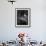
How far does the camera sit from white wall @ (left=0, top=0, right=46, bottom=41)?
18.1 ft

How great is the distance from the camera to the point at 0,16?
18.3ft

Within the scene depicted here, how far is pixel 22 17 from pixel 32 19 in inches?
15.9

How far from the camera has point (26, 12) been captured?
5.55m

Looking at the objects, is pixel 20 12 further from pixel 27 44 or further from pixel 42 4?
pixel 27 44

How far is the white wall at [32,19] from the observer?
552 centimetres

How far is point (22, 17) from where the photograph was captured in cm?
557

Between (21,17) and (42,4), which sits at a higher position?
(42,4)

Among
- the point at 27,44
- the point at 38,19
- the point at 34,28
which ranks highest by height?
the point at 38,19

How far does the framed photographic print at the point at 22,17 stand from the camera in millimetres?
5539

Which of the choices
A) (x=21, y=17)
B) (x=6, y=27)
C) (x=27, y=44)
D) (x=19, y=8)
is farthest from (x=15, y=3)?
(x=27, y=44)

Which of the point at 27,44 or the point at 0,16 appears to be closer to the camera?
the point at 27,44

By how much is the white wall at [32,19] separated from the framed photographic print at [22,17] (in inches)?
4.7

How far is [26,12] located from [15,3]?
0.56 meters

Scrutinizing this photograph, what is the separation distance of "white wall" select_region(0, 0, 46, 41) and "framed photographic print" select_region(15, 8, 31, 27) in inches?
4.7
